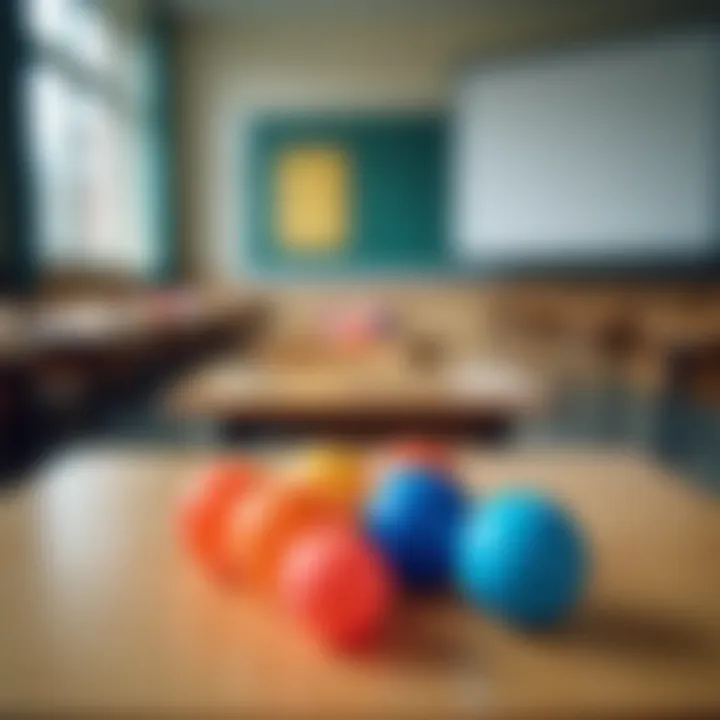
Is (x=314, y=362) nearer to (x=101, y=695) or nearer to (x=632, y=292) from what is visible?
(x=101, y=695)

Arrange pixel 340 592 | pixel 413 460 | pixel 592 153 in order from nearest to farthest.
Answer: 1. pixel 340 592
2. pixel 413 460
3. pixel 592 153

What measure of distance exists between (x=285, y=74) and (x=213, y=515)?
275 inches

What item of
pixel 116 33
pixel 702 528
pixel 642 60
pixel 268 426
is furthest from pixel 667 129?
pixel 702 528

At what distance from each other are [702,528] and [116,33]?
677 cm

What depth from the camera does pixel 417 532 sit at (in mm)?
726

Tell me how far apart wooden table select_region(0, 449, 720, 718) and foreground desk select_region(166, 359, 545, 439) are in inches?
37.3

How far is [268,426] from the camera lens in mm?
1980

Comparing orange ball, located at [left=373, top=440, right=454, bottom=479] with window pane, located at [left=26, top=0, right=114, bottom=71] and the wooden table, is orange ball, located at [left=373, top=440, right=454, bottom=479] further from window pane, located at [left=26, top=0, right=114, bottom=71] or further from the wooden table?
window pane, located at [left=26, top=0, right=114, bottom=71]

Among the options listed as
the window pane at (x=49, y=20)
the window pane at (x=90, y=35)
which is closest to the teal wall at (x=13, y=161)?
the window pane at (x=49, y=20)

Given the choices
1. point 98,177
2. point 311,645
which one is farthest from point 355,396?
point 98,177

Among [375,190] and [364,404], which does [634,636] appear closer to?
[364,404]

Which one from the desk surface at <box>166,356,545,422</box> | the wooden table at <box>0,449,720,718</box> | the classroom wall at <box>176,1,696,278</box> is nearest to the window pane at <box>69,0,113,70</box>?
the classroom wall at <box>176,1,696,278</box>

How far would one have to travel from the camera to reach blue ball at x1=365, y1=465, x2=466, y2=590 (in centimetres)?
72

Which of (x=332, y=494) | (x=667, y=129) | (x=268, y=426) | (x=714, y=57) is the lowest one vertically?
(x=268, y=426)
